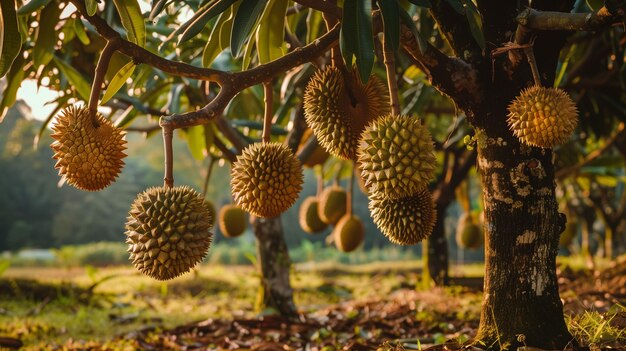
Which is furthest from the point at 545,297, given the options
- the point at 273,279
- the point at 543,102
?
the point at 273,279

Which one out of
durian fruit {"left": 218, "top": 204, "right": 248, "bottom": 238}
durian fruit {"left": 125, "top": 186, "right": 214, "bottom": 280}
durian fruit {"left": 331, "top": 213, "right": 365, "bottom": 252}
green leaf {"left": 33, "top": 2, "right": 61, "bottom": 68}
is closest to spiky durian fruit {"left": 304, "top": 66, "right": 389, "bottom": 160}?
durian fruit {"left": 125, "top": 186, "right": 214, "bottom": 280}

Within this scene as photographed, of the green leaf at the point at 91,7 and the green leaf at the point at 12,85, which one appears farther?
the green leaf at the point at 12,85

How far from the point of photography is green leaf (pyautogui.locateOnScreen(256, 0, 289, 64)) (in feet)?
5.45

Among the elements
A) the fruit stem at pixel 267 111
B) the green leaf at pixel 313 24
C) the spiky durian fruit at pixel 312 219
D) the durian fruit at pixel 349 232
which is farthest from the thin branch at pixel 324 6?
the spiky durian fruit at pixel 312 219

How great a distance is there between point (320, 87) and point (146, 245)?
603mm

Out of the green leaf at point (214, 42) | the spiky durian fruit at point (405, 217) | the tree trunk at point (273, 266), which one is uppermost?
the green leaf at point (214, 42)

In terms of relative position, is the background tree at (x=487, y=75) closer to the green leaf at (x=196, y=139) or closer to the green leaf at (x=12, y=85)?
the green leaf at (x=12, y=85)

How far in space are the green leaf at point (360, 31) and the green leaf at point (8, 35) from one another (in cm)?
81

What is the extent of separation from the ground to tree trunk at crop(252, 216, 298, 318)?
129 mm

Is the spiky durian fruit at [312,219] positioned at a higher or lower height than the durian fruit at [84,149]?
lower

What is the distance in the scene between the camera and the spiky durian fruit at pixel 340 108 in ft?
4.92

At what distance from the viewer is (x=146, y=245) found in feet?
4.12

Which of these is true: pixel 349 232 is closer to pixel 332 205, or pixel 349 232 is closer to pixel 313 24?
pixel 332 205

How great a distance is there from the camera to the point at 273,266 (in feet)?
9.59
